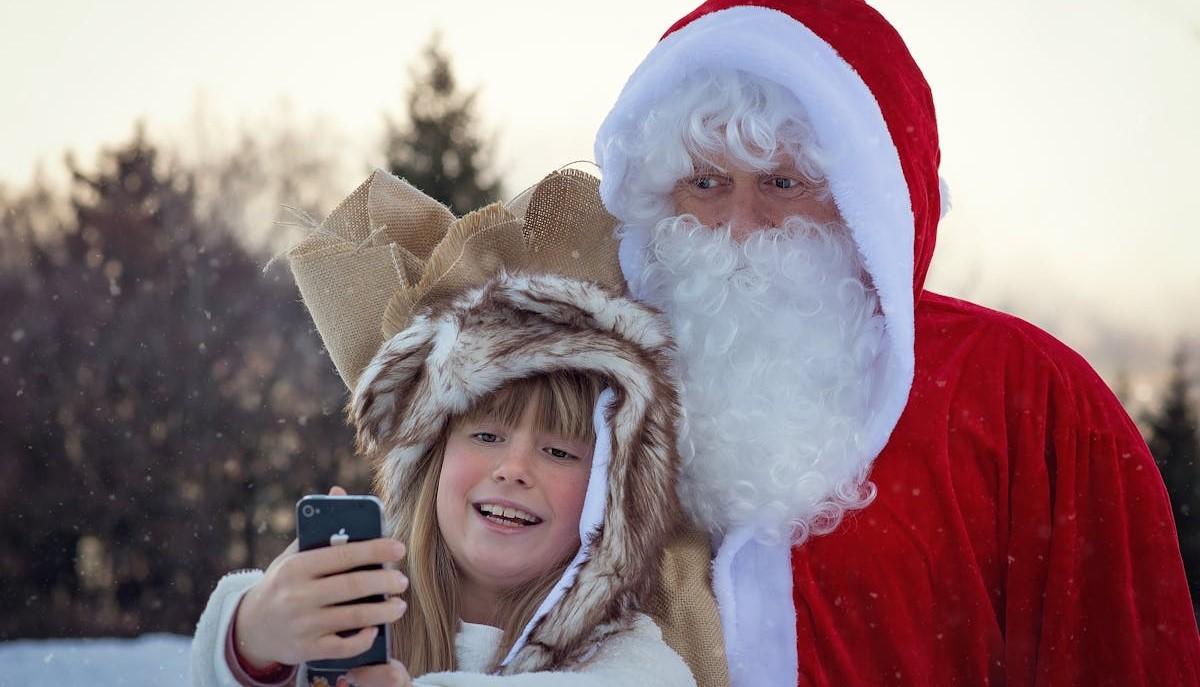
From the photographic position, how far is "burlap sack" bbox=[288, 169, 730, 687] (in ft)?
8.91

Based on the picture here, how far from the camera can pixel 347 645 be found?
1.80m

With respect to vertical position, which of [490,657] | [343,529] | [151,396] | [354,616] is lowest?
[490,657]

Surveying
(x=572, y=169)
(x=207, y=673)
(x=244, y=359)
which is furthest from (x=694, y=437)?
(x=244, y=359)

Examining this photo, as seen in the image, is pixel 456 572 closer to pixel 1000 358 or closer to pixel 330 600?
pixel 330 600

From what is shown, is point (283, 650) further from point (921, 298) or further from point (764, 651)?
point (921, 298)

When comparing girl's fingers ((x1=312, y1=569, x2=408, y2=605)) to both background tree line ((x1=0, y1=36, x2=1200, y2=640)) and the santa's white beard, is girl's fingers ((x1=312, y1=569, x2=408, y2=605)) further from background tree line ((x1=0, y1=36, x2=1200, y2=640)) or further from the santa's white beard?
background tree line ((x1=0, y1=36, x2=1200, y2=640))

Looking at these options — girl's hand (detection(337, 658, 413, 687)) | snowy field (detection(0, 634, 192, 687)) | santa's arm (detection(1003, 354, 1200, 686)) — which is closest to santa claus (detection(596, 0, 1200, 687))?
santa's arm (detection(1003, 354, 1200, 686))

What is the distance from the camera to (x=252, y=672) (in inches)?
79.4

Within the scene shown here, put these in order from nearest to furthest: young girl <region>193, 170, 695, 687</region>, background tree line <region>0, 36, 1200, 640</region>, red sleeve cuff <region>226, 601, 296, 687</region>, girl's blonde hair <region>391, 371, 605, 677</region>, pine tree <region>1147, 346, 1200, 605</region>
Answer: red sleeve cuff <region>226, 601, 296, 687</region>
young girl <region>193, 170, 695, 687</region>
girl's blonde hair <region>391, 371, 605, 677</region>
pine tree <region>1147, 346, 1200, 605</region>
background tree line <region>0, 36, 1200, 640</region>

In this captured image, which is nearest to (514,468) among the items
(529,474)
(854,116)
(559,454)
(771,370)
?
(529,474)

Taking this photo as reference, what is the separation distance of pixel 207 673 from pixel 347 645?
47 cm

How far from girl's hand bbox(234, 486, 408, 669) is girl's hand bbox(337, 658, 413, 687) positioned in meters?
0.04

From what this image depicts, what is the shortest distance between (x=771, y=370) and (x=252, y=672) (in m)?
1.29

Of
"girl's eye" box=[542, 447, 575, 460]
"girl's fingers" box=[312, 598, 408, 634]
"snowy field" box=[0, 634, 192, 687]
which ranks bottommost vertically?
"snowy field" box=[0, 634, 192, 687]
